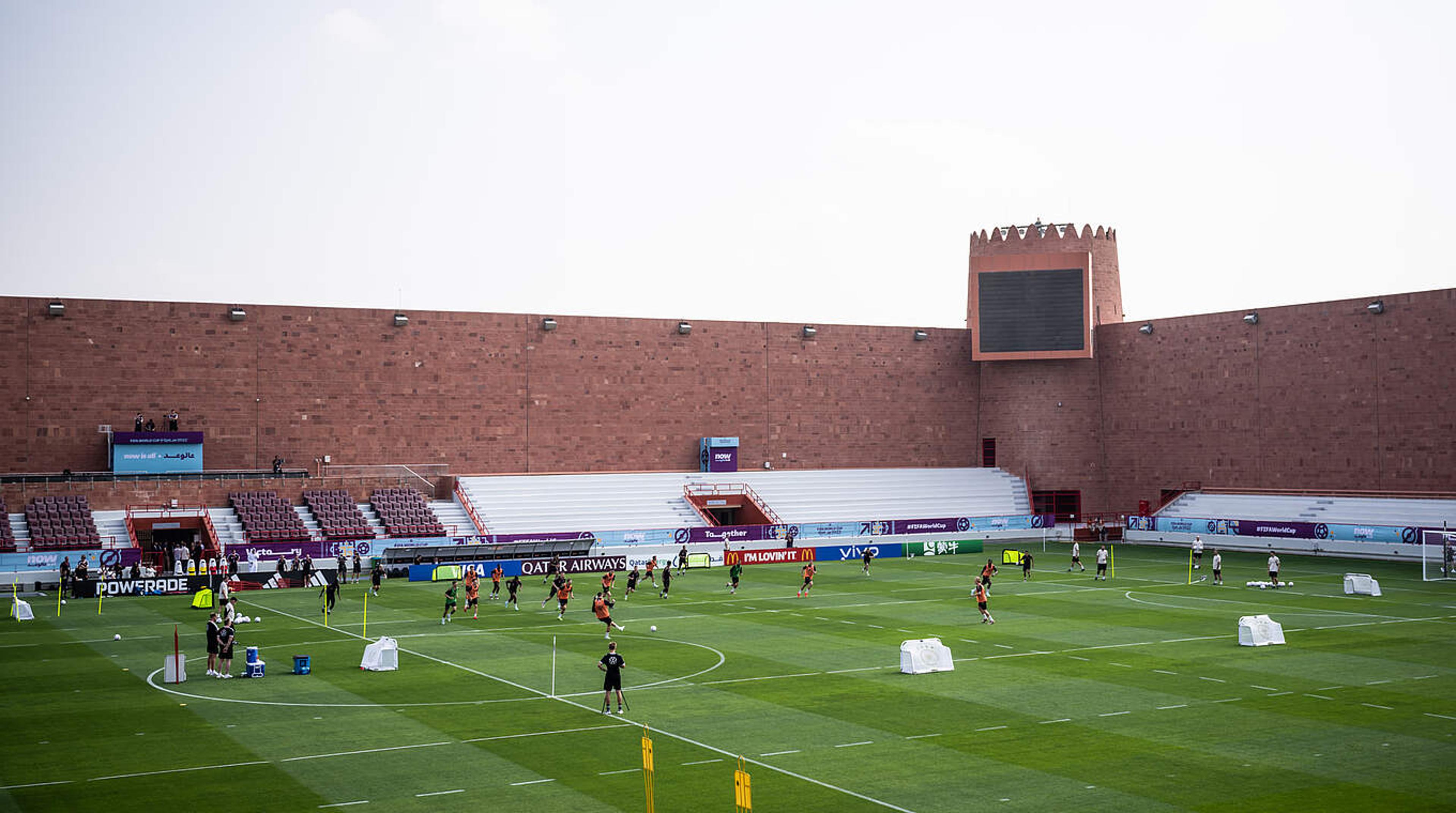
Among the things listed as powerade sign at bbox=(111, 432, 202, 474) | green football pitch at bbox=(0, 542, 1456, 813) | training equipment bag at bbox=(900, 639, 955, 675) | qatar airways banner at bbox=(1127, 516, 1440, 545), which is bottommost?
green football pitch at bbox=(0, 542, 1456, 813)

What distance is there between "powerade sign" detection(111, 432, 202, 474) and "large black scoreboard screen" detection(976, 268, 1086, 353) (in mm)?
43457

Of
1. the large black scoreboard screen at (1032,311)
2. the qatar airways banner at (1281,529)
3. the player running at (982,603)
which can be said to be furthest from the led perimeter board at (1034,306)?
the player running at (982,603)

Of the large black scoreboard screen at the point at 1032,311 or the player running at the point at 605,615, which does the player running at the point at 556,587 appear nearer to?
the player running at the point at 605,615

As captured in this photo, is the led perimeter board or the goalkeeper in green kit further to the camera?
the led perimeter board

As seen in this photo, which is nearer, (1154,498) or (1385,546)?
(1385,546)

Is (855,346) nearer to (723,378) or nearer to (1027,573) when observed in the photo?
(723,378)

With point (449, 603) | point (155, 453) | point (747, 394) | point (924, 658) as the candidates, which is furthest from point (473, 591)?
point (747, 394)

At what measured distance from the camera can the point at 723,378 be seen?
77938 mm

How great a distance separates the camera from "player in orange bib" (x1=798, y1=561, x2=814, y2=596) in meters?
48.1

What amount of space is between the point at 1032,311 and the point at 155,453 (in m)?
47.4

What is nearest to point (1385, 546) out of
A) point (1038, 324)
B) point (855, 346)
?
point (1038, 324)

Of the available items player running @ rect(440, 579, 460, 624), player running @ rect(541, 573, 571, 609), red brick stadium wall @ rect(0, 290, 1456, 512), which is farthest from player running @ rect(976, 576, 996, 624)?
red brick stadium wall @ rect(0, 290, 1456, 512)

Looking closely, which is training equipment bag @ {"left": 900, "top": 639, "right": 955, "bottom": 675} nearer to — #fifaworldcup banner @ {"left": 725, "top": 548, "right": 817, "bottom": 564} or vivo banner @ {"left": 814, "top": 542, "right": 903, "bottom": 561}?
#fifaworldcup banner @ {"left": 725, "top": 548, "right": 817, "bottom": 564}

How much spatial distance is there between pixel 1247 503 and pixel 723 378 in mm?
28878
